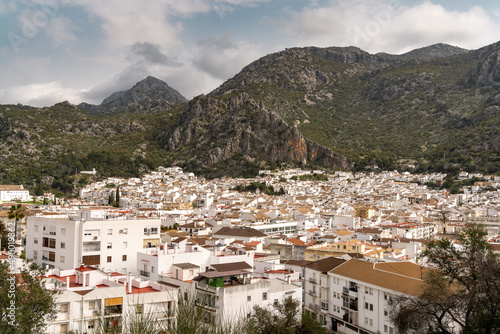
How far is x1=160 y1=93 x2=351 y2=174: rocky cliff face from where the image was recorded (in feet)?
484

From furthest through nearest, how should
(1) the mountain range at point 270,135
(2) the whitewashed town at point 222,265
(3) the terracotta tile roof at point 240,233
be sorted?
1. (1) the mountain range at point 270,135
2. (3) the terracotta tile roof at point 240,233
3. (2) the whitewashed town at point 222,265

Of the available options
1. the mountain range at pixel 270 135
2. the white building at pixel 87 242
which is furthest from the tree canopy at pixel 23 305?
the mountain range at pixel 270 135

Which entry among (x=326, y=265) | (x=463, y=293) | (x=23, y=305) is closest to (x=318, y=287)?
(x=326, y=265)

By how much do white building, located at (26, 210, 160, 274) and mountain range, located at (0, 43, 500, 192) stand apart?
283 feet

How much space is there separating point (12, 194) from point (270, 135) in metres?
82.4

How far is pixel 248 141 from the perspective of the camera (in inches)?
5881

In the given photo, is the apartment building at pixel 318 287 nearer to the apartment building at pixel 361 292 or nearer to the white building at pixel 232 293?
the apartment building at pixel 361 292

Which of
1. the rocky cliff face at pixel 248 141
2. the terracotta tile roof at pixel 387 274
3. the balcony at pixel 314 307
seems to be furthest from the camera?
the rocky cliff face at pixel 248 141

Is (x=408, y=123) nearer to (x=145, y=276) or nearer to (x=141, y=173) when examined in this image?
(x=141, y=173)

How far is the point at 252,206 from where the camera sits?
84250 millimetres

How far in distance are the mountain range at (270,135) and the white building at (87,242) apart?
86.1m

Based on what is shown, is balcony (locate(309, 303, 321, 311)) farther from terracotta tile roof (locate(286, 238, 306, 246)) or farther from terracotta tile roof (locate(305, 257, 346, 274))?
terracotta tile roof (locate(286, 238, 306, 246))

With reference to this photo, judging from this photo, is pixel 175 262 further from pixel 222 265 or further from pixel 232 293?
pixel 232 293

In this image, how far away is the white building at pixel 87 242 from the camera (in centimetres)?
2908
